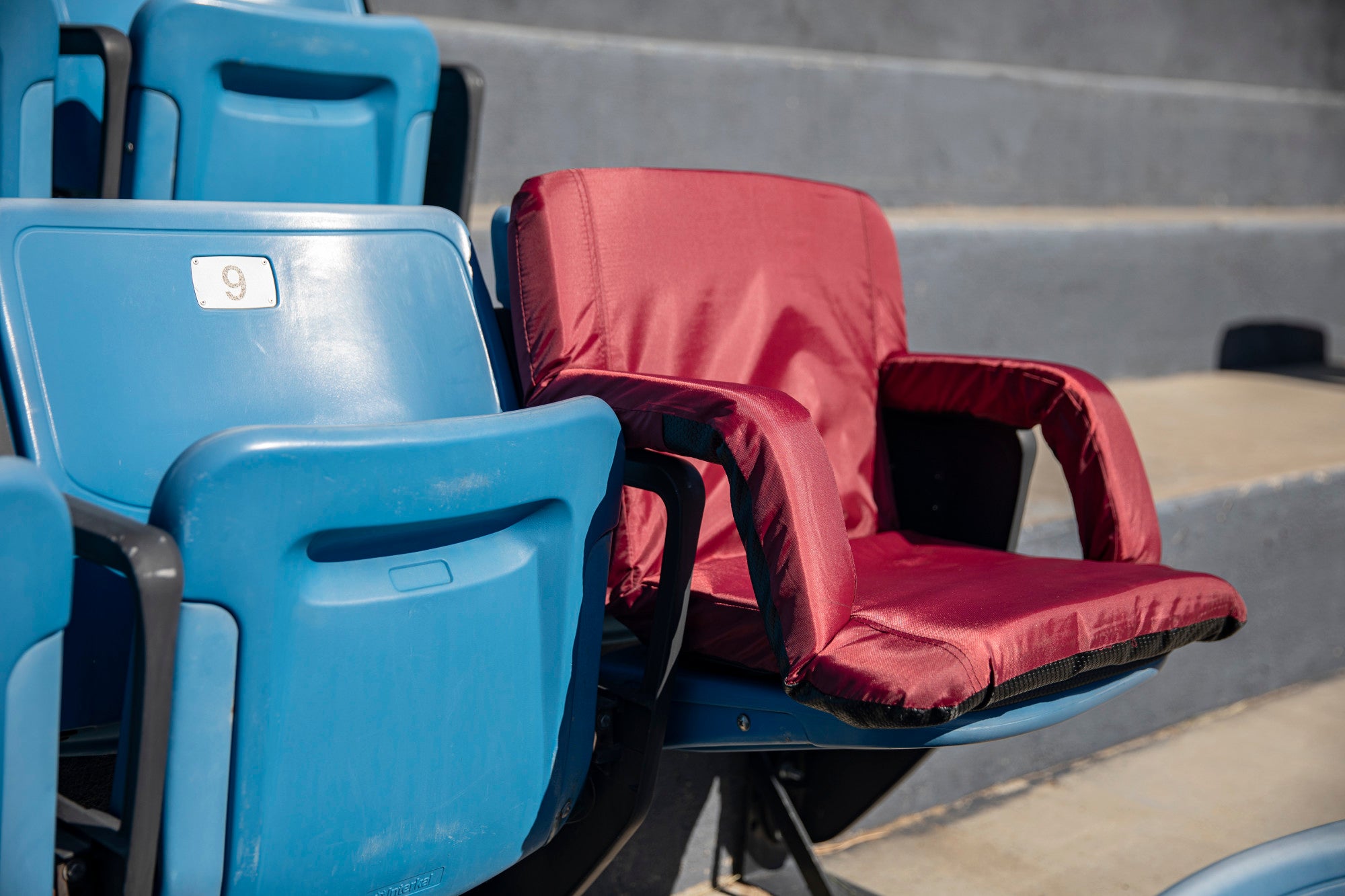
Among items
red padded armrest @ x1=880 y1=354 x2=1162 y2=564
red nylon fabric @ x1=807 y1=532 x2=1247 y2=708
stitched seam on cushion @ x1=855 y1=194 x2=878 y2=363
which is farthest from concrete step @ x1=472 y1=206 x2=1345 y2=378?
red nylon fabric @ x1=807 y1=532 x2=1247 y2=708

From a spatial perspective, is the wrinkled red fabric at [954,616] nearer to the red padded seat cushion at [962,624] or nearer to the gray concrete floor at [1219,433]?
the red padded seat cushion at [962,624]

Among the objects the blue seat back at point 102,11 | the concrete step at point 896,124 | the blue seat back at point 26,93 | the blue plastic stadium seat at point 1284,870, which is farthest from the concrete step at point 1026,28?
the blue plastic stadium seat at point 1284,870

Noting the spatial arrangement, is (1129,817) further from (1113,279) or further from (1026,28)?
(1026,28)

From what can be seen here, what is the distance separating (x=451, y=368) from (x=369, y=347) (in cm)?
8

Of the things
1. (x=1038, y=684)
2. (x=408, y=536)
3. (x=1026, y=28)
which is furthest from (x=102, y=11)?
(x=1026, y=28)

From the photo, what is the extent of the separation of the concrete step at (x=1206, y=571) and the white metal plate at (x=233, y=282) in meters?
0.76

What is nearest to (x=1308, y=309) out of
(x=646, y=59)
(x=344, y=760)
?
(x=646, y=59)

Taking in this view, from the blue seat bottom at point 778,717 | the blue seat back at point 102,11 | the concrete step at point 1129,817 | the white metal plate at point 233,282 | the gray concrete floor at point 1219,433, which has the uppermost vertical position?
the blue seat back at point 102,11

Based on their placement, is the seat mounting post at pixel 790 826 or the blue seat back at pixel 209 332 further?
the seat mounting post at pixel 790 826

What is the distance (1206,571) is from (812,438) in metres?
1.39

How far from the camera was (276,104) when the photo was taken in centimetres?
147

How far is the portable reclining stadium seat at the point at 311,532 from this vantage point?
0.72 m

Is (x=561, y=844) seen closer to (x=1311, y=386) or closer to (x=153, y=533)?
(x=153, y=533)

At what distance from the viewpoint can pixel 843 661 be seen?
919 millimetres
